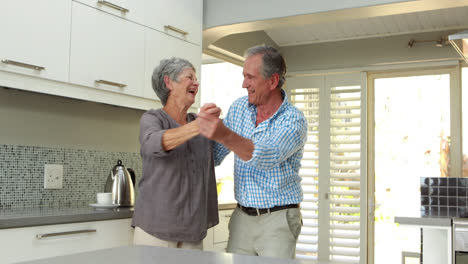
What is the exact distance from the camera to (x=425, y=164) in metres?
5.04

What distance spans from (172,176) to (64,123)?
1148 millimetres

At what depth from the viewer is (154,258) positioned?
1.07 metres

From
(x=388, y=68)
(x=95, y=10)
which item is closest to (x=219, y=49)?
(x=388, y=68)

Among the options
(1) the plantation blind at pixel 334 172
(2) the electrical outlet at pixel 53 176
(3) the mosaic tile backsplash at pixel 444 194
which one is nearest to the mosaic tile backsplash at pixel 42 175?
(2) the electrical outlet at pixel 53 176

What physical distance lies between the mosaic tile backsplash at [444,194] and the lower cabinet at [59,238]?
2.39 meters

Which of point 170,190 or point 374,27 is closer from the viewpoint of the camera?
point 170,190

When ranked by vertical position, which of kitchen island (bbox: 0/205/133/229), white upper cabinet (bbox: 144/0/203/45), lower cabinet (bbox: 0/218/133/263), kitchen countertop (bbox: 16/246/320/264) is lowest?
lower cabinet (bbox: 0/218/133/263)

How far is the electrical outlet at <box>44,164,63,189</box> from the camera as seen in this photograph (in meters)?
2.69

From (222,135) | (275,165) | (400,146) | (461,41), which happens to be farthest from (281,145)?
(400,146)

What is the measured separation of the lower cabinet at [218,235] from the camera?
315 cm

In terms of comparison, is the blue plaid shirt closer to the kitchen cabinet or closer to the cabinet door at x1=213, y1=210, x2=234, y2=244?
the kitchen cabinet

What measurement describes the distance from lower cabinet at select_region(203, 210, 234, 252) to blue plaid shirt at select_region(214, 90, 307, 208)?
1149 mm

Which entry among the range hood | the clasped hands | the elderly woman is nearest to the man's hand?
the clasped hands

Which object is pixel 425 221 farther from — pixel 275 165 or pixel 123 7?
pixel 123 7
